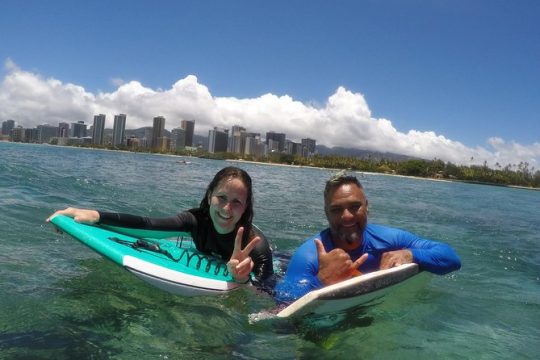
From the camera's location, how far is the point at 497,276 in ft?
22.0

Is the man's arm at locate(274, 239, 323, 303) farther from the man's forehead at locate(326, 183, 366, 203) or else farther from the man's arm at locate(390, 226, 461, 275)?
the man's arm at locate(390, 226, 461, 275)

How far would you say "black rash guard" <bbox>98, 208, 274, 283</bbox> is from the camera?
412 centimetres

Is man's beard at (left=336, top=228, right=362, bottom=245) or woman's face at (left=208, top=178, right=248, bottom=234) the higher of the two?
woman's face at (left=208, top=178, right=248, bottom=234)

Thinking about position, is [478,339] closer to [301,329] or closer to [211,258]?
[301,329]

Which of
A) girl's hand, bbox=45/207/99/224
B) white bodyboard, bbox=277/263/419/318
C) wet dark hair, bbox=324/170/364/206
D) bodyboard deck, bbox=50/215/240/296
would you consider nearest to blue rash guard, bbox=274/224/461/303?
white bodyboard, bbox=277/263/419/318

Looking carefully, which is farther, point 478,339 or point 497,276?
point 497,276

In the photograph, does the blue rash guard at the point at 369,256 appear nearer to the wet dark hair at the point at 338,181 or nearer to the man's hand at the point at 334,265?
the man's hand at the point at 334,265

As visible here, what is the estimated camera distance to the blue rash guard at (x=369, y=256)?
3.38 metres

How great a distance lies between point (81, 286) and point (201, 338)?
5.21ft

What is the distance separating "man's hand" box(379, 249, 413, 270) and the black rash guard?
1.12m

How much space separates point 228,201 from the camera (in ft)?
12.5

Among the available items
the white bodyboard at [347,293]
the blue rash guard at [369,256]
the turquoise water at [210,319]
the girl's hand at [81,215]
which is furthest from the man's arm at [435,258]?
the girl's hand at [81,215]

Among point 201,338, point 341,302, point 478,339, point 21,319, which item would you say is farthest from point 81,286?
point 478,339

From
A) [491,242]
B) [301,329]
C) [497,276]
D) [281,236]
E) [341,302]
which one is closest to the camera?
[341,302]
